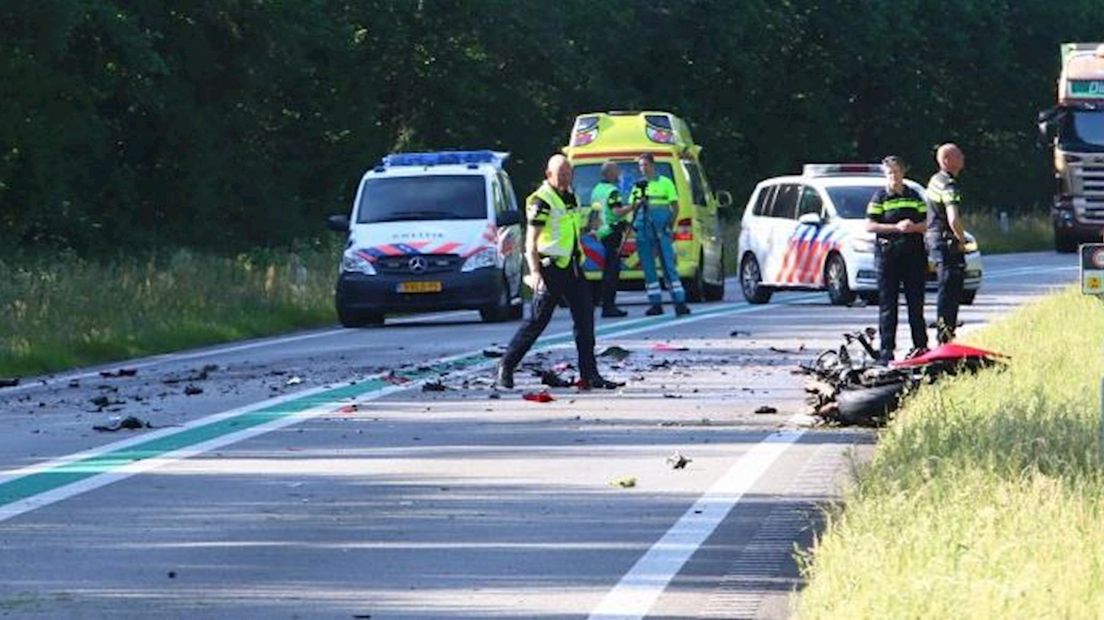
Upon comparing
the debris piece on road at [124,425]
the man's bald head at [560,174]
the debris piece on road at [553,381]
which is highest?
the man's bald head at [560,174]

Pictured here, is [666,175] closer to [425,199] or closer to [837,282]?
[837,282]

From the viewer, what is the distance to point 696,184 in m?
38.1

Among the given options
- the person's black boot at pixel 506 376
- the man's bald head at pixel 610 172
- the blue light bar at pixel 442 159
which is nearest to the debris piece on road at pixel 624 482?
the person's black boot at pixel 506 376

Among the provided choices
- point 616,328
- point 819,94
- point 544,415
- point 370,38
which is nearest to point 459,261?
point 616,328

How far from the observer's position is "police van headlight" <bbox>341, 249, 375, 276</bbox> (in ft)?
108

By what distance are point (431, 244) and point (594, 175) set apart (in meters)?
5.94

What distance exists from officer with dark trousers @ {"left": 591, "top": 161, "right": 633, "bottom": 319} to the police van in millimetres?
1065

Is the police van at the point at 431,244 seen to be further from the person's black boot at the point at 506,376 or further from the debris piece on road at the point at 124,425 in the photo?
the debris piece on road at the point at 124,425

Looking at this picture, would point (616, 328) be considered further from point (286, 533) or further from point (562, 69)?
point (562, 69)

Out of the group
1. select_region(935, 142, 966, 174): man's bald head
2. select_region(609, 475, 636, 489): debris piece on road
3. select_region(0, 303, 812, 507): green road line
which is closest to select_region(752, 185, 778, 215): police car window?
select_region(0, 303, 812, 507): green road line

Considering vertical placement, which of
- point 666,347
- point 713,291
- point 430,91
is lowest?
point 713,291

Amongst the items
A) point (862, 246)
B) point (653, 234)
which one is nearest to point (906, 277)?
point (653, 234)

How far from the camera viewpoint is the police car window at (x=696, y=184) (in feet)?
124

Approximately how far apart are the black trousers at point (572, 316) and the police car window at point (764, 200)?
16.2m
